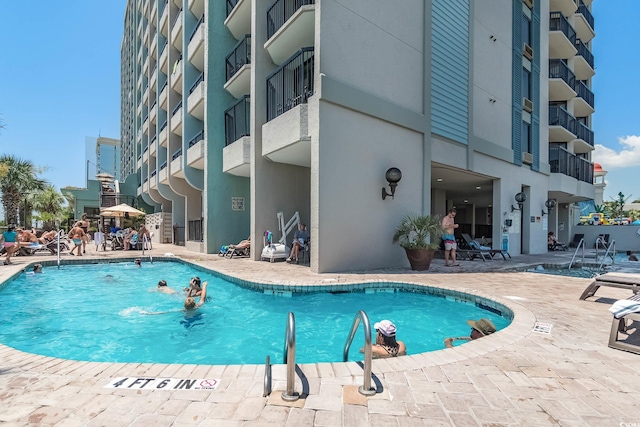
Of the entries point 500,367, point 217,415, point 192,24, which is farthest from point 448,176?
point 192,24

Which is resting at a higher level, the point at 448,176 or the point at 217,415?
the point at 448,176

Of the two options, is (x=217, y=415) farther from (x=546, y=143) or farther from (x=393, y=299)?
(x=546, y=143)

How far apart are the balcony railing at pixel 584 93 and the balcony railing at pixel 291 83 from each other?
1922 cm

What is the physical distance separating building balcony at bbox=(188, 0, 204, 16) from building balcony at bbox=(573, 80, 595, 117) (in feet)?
71.6

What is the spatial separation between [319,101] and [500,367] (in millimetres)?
6814

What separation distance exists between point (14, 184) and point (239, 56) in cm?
2386

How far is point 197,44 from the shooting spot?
14.5m

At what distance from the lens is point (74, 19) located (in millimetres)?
18859

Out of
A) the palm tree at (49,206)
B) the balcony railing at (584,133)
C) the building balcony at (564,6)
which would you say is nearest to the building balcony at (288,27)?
the building balcony at (564,6)

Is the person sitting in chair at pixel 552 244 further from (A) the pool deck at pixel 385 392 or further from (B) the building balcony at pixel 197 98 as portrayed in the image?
(B) the building balcony at pixel 197 98

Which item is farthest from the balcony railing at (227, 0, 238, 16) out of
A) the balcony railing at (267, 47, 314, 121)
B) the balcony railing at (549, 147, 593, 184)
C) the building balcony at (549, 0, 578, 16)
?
the balcony railing at (549, 147, 593, 184)

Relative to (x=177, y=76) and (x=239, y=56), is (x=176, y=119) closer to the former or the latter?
(x=177, y=76)

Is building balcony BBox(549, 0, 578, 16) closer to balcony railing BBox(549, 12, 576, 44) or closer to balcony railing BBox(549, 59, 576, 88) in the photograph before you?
balcony railing BBox(549, 12, 576, 44)

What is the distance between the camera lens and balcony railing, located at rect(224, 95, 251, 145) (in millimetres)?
11898
